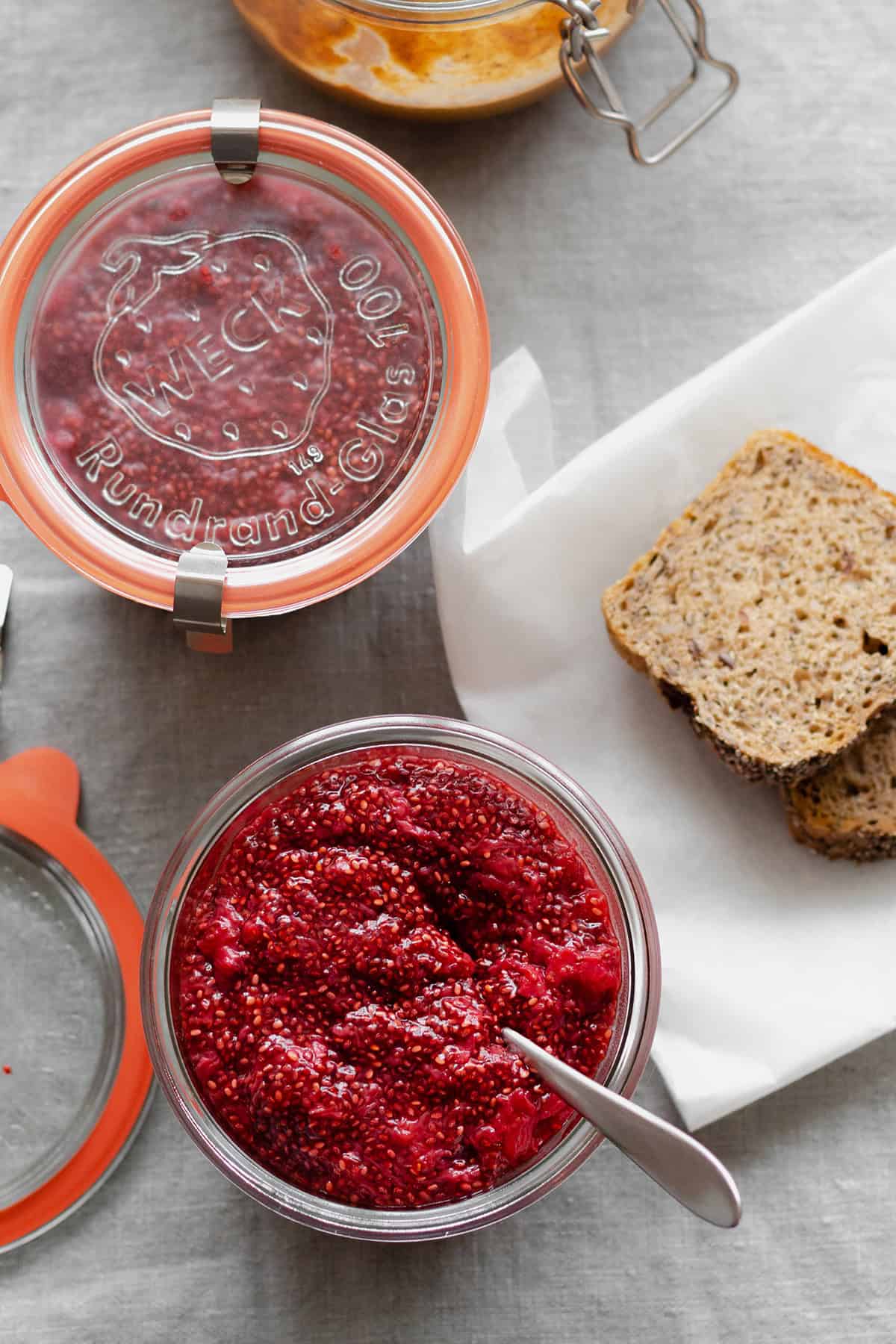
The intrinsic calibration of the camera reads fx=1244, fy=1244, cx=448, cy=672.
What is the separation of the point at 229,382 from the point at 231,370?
0.01 meters

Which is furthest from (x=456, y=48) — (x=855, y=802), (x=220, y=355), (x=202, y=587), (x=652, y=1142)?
(x=652, y=1142)

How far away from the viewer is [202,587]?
1.33 meters

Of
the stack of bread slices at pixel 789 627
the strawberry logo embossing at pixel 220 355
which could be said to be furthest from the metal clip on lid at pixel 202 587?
the stack of bread slices at pixel 789 627

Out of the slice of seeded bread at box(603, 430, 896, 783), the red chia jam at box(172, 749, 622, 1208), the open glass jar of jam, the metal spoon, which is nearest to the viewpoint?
the metal spoon

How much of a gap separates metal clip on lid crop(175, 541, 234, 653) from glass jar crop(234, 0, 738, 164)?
1.95ft

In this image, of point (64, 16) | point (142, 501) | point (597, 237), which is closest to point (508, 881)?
point (142, 501)

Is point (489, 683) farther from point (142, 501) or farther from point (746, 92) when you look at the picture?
point (746, 92)

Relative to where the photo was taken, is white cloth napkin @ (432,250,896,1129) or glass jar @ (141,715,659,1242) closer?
glass jar @ (141,715,659,1242)

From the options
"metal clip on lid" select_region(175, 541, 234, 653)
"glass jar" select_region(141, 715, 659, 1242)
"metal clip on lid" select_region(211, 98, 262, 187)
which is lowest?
"glass jar" select_region(141, 715, 659, 1242)

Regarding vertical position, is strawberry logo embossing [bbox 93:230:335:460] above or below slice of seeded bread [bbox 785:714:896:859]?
above

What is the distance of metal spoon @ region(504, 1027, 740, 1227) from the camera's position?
115 cm

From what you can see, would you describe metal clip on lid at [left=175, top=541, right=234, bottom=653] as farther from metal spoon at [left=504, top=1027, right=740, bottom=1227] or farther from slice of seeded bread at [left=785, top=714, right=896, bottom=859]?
slice of seeded bread at [left=785, top=714, right=896, bottom=859]

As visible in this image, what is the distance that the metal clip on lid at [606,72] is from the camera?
134 centimetres

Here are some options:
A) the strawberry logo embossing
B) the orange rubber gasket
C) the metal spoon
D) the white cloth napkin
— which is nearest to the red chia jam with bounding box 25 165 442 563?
the strawberry logo embossing
